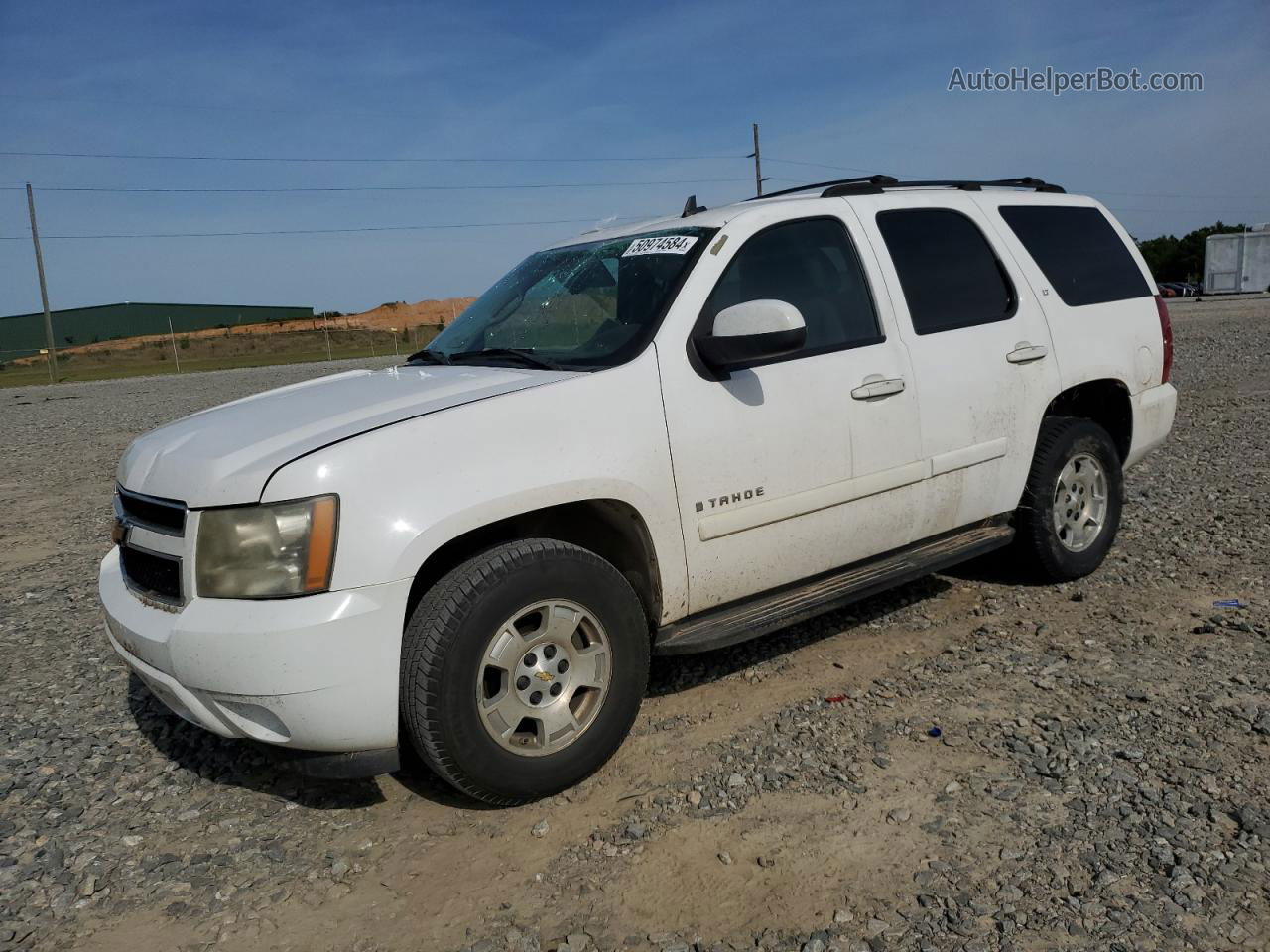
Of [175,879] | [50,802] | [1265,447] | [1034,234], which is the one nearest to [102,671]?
[50,802]

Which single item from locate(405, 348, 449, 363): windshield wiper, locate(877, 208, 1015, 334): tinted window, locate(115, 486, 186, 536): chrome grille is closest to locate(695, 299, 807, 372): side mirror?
locate(877, 208, 1015, 334): tinted window

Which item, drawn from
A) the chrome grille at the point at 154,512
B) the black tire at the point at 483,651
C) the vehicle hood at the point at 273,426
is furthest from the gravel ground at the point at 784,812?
the vehicle hood at the point at 273,426

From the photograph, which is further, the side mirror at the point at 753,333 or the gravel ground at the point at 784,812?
the side mirror at the point at 753,333

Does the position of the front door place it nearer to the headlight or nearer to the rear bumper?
the headlight

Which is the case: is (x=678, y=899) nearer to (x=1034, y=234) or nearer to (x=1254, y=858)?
(x=1254, y=858)

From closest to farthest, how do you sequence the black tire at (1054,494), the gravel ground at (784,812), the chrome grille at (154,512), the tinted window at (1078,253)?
the gravel ground at (784,812), the chrome grille at (154,512), the black tire at (1054,494), the tinted window at (1078,253)

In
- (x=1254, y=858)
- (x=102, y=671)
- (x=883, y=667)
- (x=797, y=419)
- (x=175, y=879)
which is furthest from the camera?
(x=102, y=671)

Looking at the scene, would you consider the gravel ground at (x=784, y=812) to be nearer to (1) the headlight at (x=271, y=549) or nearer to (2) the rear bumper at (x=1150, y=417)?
(2) the rear bumper at (x=1150, y=417)

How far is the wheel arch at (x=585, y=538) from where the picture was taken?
3172 mm

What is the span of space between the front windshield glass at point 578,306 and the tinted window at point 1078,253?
200 centimetres

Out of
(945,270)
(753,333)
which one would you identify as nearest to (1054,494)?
(945,270)

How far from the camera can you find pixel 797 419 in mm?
3674

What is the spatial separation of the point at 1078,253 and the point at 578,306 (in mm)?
2748

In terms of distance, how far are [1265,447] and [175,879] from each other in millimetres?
8526
